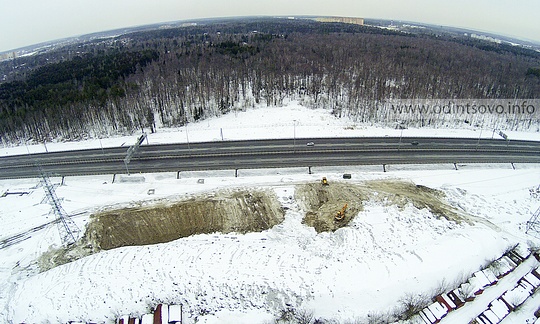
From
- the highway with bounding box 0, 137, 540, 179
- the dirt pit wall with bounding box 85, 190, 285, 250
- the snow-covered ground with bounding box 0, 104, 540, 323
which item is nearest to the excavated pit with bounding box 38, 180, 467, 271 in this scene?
the dirt pit wall with bounding box 85, 190, 285, 250

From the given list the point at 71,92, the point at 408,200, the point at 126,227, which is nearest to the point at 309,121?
the point at 408,200

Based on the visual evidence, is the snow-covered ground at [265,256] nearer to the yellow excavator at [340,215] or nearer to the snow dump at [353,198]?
the snow dump at [353,198]

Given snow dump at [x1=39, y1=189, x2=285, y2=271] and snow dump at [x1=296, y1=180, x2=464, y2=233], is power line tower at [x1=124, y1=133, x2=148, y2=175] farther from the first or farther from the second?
snow dump at [x1=296, y1=180, x2=464, y2=233]

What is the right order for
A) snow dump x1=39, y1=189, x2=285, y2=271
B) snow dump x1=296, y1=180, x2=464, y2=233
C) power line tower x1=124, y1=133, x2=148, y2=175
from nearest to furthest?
snow dump x1=39, y1=189, x2=285, y2=271
snow dump x1=296, y1=180, x2=464, y2=233
power line tower x1=124, y1=133, x2=148, y2=175

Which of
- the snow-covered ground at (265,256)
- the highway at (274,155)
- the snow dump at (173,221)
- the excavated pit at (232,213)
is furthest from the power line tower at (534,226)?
the snow dump at (173,221)

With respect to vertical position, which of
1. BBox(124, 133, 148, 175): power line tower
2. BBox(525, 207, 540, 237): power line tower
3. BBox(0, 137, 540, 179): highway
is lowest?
BBox(525, 207, 540, 237): power line tower

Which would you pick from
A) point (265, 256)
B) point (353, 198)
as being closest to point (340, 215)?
point (353, 198)

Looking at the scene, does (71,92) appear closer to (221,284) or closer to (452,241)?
(221,284)
